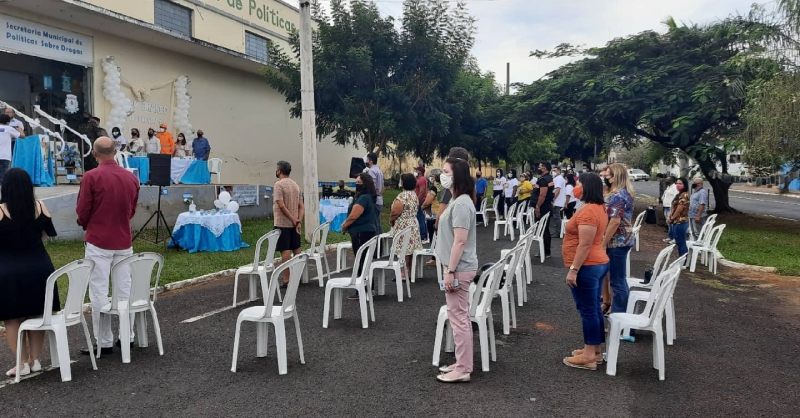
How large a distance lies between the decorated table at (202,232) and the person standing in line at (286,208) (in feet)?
12.3

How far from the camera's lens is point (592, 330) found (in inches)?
191

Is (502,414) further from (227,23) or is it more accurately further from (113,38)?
(227,23)

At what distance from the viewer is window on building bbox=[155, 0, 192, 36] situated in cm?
1739

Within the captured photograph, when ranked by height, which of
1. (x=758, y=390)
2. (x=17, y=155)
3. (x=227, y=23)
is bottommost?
(x=758, y=390)

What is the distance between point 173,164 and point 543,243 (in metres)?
9.69

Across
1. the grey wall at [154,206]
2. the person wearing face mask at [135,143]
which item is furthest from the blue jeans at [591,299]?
the person wearing face mask at [135,143]

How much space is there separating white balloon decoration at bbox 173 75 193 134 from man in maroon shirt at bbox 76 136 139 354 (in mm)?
13846

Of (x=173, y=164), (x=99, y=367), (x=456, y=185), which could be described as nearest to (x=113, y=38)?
(x=173, y=164)

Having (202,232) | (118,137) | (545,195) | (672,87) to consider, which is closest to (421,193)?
(545,195)

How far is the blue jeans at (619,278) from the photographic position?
5.84m

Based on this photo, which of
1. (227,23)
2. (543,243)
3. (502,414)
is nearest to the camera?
(502,414)

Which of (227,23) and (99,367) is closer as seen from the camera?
(99,367)

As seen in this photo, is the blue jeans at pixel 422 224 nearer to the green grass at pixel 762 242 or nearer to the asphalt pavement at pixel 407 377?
the asphalt pavement at pixel 407 377

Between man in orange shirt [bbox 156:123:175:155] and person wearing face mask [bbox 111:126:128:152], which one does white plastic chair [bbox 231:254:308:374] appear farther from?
man in orange shirt [bbox 156:123:175:155]
